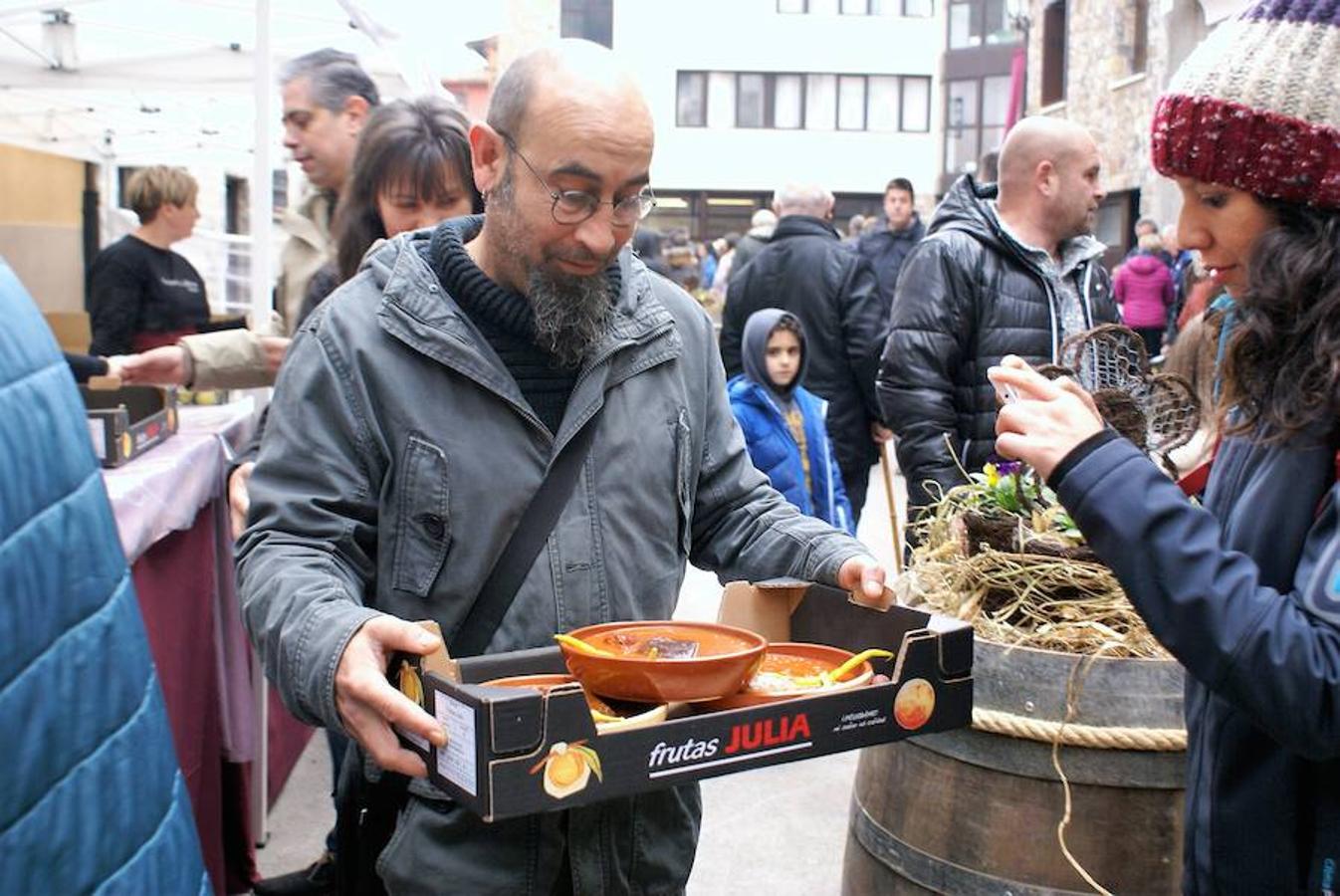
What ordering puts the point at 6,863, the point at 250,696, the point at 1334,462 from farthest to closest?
the point at 250,696 < the point at 1334,462 < the point at 6,863

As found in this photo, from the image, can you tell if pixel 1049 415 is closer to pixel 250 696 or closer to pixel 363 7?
pixel 250 696

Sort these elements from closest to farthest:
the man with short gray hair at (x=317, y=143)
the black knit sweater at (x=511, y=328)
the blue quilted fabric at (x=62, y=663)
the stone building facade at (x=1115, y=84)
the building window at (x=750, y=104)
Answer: the blue quilted fabric at (x=62, y=663), the black knit sweater at (x=511, y=328), the man with short gray hair at (x=317, y=143), the stone building facade at (x=1115, y=84), the building window at (x=750, y=104)

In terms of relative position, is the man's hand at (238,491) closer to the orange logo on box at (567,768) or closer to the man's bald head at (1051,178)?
the orange logo on box at (567,768)

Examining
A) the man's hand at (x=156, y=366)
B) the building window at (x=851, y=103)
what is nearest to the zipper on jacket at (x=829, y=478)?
the man's hand at (x=156, y=366)

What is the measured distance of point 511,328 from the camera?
7.20 ft

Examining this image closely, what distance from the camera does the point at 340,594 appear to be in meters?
1.89

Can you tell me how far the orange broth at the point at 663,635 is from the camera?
77.7 inches

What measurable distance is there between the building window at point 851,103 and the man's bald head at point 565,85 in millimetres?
40194

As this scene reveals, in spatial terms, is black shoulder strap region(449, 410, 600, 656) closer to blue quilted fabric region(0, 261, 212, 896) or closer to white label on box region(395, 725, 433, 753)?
white label on box region(395, 725, 433, 753)

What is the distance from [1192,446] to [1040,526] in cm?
154

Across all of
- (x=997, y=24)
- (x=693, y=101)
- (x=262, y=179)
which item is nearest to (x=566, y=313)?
(x=262, y=179)

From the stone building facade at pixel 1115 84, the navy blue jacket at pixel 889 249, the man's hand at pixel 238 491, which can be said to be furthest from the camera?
the stone building facade at pixel 1115 84

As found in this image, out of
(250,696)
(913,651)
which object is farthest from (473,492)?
(250,696)

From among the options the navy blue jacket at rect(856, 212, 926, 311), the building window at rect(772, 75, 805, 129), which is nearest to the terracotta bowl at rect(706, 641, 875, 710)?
the navy blue jacket at rect(856, 212, 926, 311)
